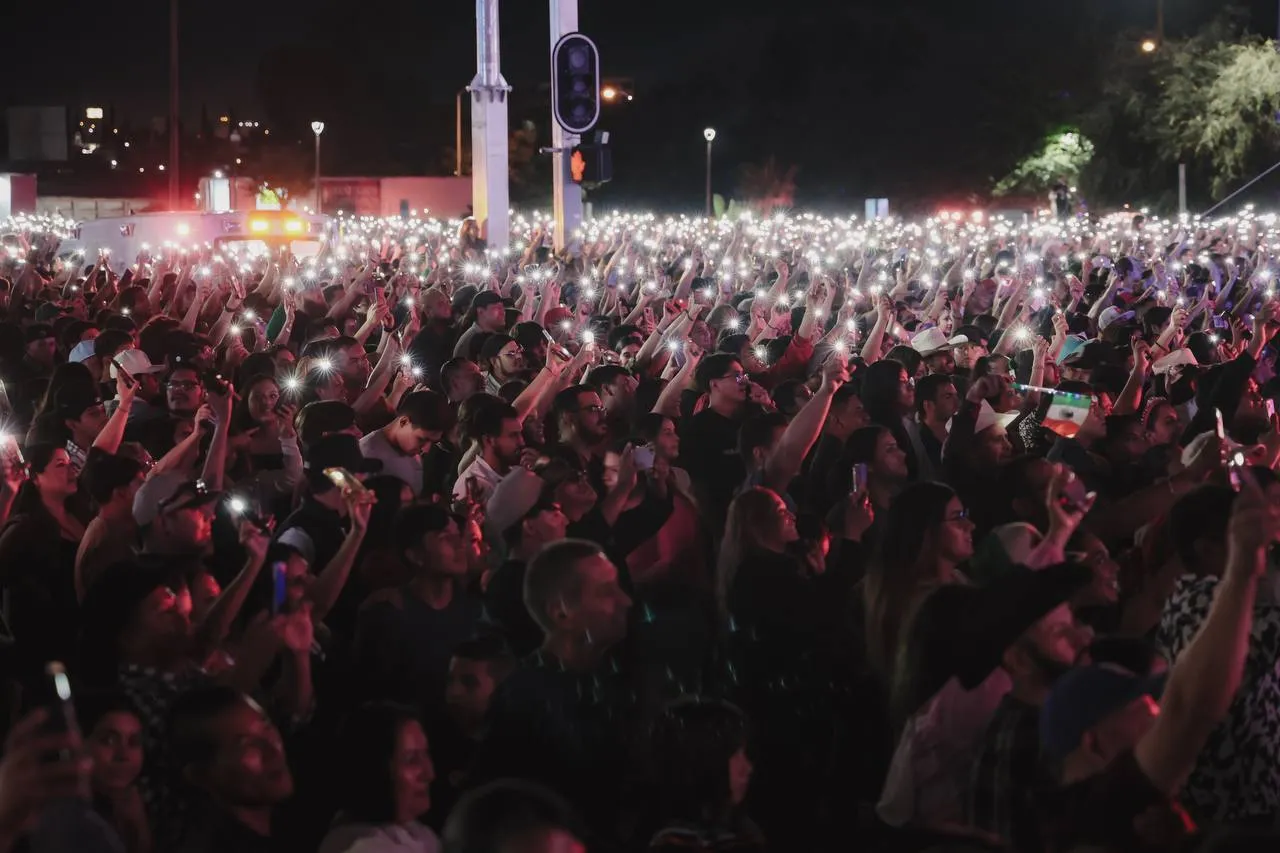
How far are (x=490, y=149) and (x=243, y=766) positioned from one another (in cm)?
2018

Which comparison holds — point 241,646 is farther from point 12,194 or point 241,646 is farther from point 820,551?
point 12,194

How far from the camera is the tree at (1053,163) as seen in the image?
55.0 metres

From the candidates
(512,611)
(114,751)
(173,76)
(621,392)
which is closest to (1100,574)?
(512,611)

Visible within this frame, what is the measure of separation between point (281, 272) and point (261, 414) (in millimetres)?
9286

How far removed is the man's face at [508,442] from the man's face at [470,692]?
2.57 m

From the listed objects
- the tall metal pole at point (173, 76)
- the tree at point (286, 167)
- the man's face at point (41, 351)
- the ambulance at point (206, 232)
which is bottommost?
the man's face at point (41, 351)

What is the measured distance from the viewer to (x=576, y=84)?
679 inches

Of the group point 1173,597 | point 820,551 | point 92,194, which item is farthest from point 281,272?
point 92,194

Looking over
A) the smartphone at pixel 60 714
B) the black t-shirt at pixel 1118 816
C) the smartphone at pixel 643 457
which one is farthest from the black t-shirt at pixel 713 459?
the smartphone at pixel 60 714

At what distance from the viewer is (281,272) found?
16.7 meters

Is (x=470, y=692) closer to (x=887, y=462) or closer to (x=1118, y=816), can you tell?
(x=1118, y=816)

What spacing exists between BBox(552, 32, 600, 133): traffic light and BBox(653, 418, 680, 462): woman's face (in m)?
10.1

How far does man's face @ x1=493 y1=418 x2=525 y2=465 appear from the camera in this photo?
24.0ft

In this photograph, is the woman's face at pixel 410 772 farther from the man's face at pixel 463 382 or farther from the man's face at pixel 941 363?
the man's face at pixel 941 363
